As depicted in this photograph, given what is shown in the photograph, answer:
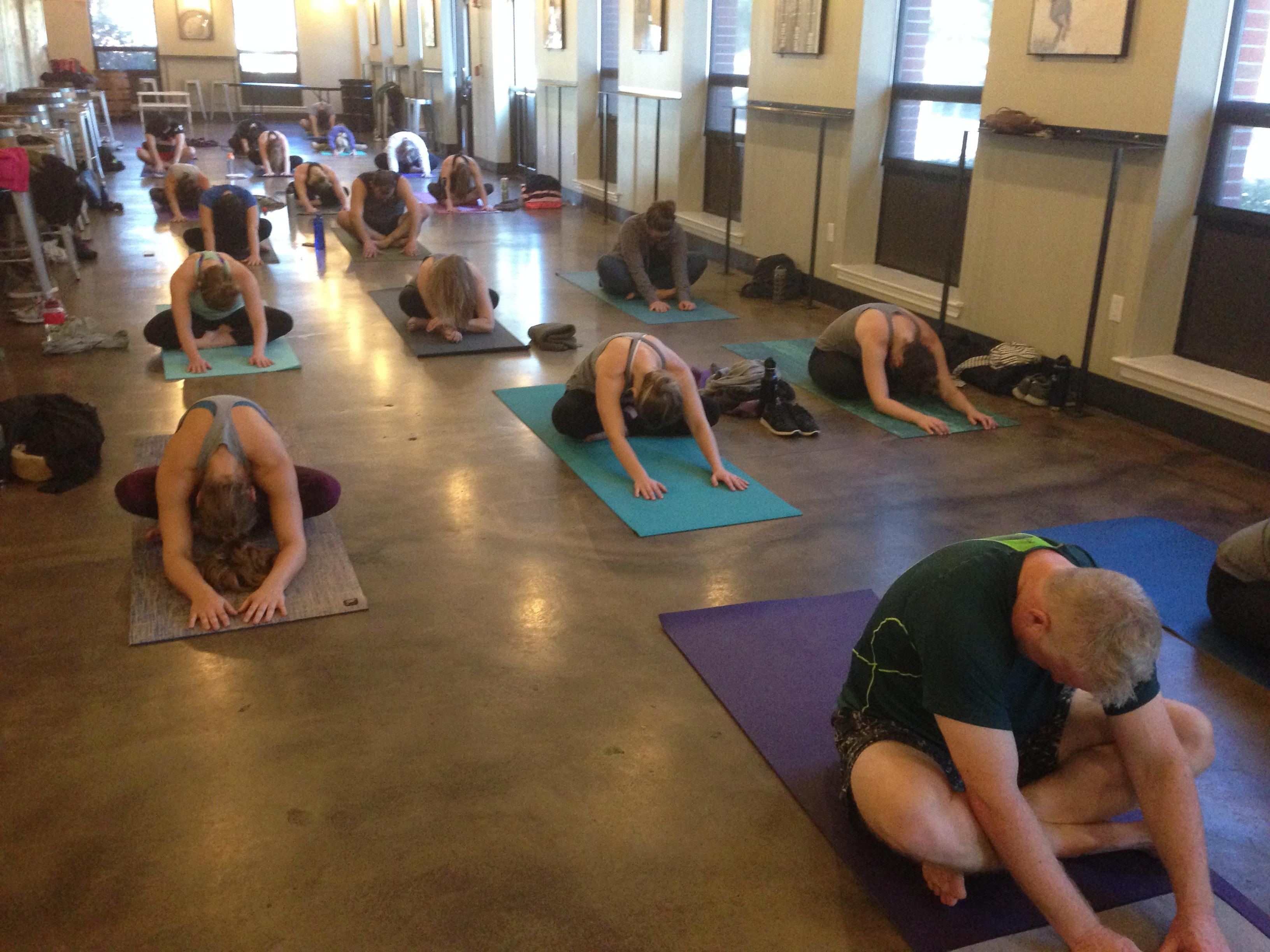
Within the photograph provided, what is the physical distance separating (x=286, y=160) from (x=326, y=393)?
8.56m

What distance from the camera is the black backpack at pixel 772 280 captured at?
6.95 metres

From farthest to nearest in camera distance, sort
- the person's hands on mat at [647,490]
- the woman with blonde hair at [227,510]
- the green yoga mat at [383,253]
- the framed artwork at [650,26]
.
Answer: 1. the framed artwork at [650,26]
2. the green yoga mat at [383,253]
3. the person's hands on mat at [647,490]
4. the woman with blonde hair at [227,510]

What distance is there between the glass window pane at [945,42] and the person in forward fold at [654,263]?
5.36 feet

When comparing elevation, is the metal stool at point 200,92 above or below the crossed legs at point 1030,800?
above

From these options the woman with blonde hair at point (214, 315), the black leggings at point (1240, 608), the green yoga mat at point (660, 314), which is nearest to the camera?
the black leggings at point (1240, 608)

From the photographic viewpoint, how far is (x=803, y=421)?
4.46m

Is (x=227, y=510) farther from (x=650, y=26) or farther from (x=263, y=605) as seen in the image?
(x=650, y=26)

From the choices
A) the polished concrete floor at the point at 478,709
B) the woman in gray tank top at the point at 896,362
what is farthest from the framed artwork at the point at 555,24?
the polished concrete floor at the point at 478,709

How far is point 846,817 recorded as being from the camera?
2137 millimetres

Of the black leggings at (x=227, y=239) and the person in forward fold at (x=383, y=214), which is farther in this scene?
the person in forward fold at (x=383, y=214)

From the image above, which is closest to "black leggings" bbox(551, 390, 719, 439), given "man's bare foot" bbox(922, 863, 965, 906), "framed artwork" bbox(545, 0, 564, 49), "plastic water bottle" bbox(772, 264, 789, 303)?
"man's bare foot" bbox(922, 863, 965, 906)

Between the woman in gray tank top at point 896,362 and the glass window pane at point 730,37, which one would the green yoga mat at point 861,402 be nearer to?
the woman in gray tank top at point 896,362

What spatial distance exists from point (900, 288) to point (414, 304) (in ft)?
9.21

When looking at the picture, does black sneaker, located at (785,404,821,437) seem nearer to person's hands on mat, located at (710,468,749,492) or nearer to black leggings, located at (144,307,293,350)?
person's hands on mat, located at (710,468,749,492)
